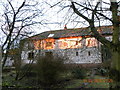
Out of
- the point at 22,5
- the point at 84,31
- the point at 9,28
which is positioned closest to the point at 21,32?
the point at 9,28

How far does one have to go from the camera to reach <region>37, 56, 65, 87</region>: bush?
10.0m

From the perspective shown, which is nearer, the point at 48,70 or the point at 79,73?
the point at 48,70

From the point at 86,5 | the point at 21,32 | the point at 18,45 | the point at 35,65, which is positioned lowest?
the point at 35,65

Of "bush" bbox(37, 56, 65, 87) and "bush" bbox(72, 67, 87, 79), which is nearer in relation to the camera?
"bush" bbox(37, 56, 65, 87)

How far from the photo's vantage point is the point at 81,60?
965 inches

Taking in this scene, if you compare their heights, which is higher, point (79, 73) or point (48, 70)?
Result: point (48, 70)

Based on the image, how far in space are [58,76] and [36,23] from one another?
4085mm

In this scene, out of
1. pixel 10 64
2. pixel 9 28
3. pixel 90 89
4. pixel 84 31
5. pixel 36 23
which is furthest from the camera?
pixel 10 64

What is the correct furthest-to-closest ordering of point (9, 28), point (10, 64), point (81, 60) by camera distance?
point (81, 60)
point (10, 64)
point (9, 28)

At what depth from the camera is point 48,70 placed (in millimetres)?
9961

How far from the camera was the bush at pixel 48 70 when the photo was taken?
33.0 feet

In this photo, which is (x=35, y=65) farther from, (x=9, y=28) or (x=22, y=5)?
(x=22, y=5)

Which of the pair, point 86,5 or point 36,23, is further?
point 36,23

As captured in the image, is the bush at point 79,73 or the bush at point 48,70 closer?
the bush at point 48,70
